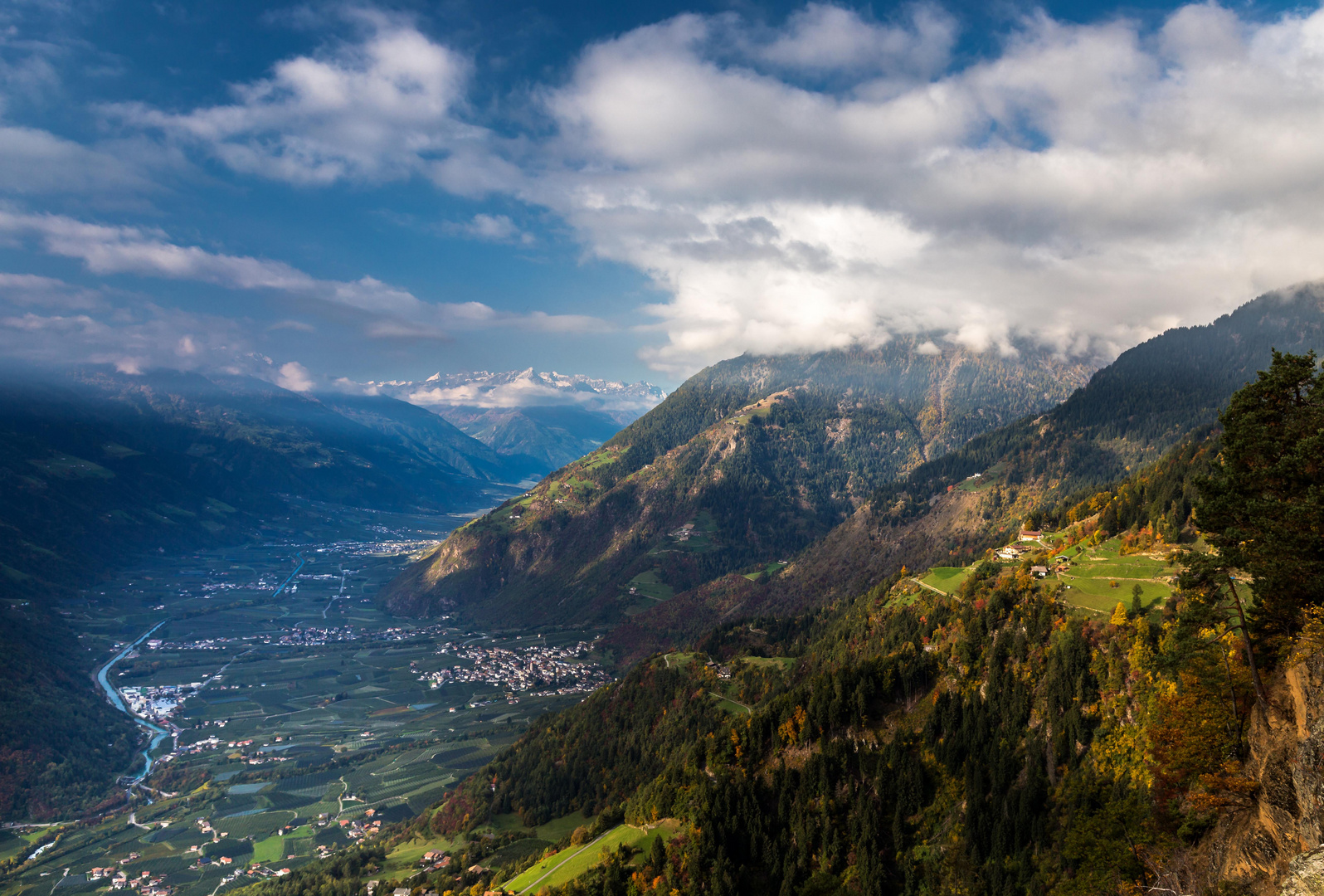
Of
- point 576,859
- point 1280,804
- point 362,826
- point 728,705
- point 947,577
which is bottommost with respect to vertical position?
point 362,826

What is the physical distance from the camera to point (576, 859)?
4444 inches

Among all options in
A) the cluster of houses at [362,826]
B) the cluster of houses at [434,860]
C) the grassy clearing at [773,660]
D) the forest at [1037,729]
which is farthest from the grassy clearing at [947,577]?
the cluster of houses at [362,826]

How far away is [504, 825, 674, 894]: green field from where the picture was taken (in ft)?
350

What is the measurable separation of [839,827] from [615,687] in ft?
380

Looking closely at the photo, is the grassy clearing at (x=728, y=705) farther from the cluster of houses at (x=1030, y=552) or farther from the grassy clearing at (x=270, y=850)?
the grassy clearing at (x=270, y=850)

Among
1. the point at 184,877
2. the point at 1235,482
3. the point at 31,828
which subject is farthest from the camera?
the point at 31,828

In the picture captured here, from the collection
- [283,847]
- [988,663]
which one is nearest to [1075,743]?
[988,663]

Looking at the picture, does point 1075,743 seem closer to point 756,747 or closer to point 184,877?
point 756,747

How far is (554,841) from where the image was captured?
447 ft

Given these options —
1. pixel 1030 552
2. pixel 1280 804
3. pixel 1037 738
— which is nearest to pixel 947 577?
pixel 1030 552

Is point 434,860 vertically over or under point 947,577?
under

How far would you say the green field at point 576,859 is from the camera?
350 feet

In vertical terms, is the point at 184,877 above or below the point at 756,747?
below

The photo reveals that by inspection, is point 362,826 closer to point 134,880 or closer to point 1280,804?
point 134,880
